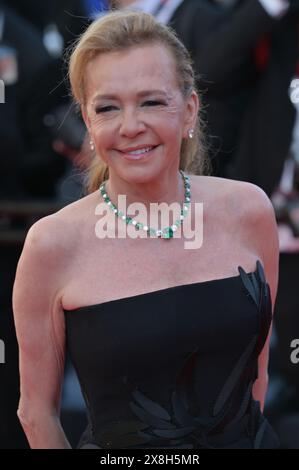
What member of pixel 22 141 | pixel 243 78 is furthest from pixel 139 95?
pixel 22 141

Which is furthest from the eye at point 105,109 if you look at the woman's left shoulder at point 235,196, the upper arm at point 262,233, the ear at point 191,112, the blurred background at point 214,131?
the blurred background at point 214,131

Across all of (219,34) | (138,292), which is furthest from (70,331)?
(219,34)

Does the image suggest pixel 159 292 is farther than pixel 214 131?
No

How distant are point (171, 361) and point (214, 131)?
187cm

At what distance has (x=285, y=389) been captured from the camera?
426cm

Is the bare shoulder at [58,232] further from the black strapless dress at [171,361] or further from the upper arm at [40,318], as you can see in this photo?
the black strapless dress at [171,361]

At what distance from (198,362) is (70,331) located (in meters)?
0.28

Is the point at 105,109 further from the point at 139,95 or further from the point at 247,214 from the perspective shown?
the point at 247,214

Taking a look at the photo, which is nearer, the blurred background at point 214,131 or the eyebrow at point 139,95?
the eyebrow at point 139,95

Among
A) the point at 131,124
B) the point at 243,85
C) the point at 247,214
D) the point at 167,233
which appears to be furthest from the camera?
the point at 243,85

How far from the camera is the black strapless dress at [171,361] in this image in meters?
2.06

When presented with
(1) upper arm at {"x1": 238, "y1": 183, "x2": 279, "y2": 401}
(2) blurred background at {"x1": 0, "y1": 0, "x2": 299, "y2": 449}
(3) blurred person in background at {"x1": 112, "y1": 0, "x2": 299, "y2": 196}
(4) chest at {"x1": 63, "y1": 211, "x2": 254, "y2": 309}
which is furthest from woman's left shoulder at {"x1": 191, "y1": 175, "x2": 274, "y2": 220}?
(3) blurred person in background at {"x1": 112, "y1": 0, "x2": 299, "y2": 196}

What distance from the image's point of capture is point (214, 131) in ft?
12.5

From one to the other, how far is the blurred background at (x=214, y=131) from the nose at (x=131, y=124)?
150cm
